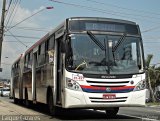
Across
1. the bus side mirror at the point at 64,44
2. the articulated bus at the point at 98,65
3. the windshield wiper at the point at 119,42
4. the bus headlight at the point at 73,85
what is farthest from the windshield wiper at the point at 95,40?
the bus headlight at the point at 73,85

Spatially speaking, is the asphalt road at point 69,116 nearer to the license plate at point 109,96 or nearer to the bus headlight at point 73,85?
the license plate at point 109,96

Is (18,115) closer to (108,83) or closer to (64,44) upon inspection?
(64,44)

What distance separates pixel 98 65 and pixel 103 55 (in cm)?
40

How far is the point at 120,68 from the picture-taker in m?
13.7

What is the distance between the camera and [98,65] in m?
13.5

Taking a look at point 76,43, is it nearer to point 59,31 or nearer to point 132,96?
point 59,31

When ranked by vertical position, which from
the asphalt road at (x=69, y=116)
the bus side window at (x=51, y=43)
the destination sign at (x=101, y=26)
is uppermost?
the destination sign at (x=101, y=26)

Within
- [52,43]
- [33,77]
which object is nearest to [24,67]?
[33,77]

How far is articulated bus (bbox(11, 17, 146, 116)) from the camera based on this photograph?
13.3m

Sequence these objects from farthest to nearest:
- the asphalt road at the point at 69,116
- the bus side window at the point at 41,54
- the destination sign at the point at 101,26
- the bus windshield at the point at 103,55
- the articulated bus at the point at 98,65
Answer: the bus side window at the point at 41,54 → the asphalt road at the point at 69,116 → the destination sign at the point at 101,26 → the bus windshield at the point at 103,55 → the articulated bus at the point at 98,65

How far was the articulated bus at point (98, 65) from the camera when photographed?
13281 mm

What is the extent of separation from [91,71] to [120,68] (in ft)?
3.40

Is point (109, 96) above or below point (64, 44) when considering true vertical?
below

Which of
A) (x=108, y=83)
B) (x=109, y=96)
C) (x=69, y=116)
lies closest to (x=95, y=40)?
(x=108, y=83)
